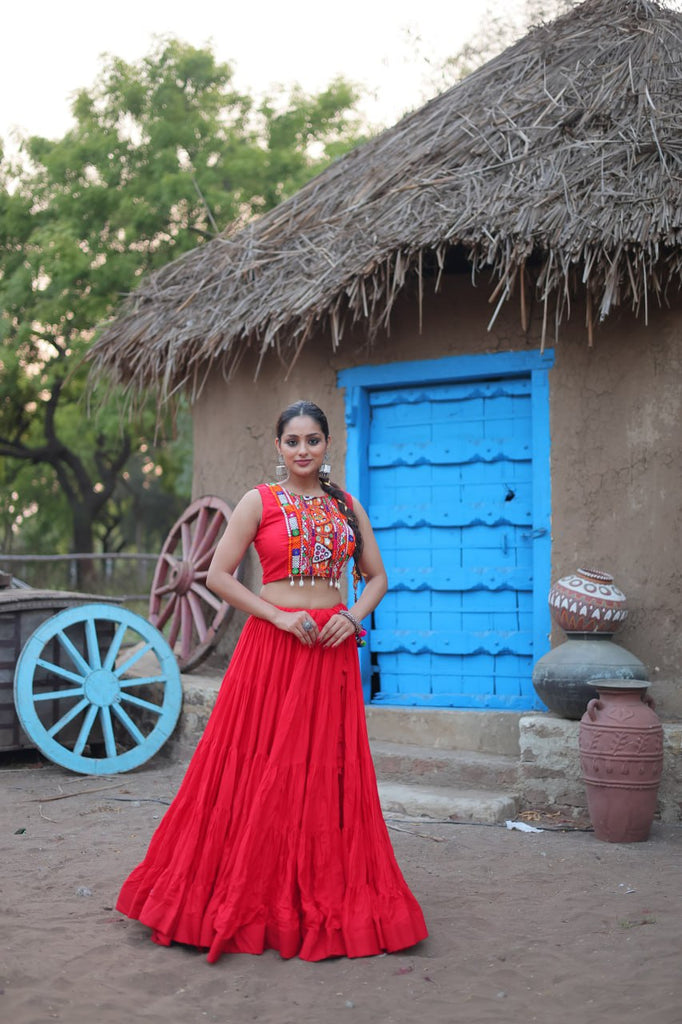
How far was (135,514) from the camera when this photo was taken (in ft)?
88.4

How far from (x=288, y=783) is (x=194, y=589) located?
4.01 metres

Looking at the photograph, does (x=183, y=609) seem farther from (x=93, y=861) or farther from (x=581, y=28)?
(x=581, y=28)

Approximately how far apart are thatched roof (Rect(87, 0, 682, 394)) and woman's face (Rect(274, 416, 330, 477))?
83.7 inches

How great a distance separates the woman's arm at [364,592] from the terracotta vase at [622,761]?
5.30ft

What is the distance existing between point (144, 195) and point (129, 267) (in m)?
1.28

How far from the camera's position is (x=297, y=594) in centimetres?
318

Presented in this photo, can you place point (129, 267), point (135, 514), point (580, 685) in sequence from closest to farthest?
point (580, 685) < point (129, 267) < point (135, 514)

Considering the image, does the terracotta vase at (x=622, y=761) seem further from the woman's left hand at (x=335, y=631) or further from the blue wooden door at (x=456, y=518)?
the woman's left hand at (x=335, y=631)

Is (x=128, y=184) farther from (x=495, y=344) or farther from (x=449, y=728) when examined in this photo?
(x=449, y=728)

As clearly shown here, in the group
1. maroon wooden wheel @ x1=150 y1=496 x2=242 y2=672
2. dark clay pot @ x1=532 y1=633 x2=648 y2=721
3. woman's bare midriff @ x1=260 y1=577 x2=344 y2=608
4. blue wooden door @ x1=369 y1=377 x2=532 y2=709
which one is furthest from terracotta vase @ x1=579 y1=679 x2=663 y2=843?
maroon wooden wheel @ x1=150 y1=496 x2=242 y2=672

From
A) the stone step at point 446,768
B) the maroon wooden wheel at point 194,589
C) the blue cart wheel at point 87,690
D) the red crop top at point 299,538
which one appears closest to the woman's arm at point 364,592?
the red crop top at point 299,538

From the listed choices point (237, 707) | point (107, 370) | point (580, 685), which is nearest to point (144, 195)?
point (107, 370)

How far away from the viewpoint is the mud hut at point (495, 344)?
5.10 metres

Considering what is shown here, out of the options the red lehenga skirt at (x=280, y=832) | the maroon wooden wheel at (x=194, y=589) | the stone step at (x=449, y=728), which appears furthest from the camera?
the maroon wooden wheel at (x=194, y=589)
